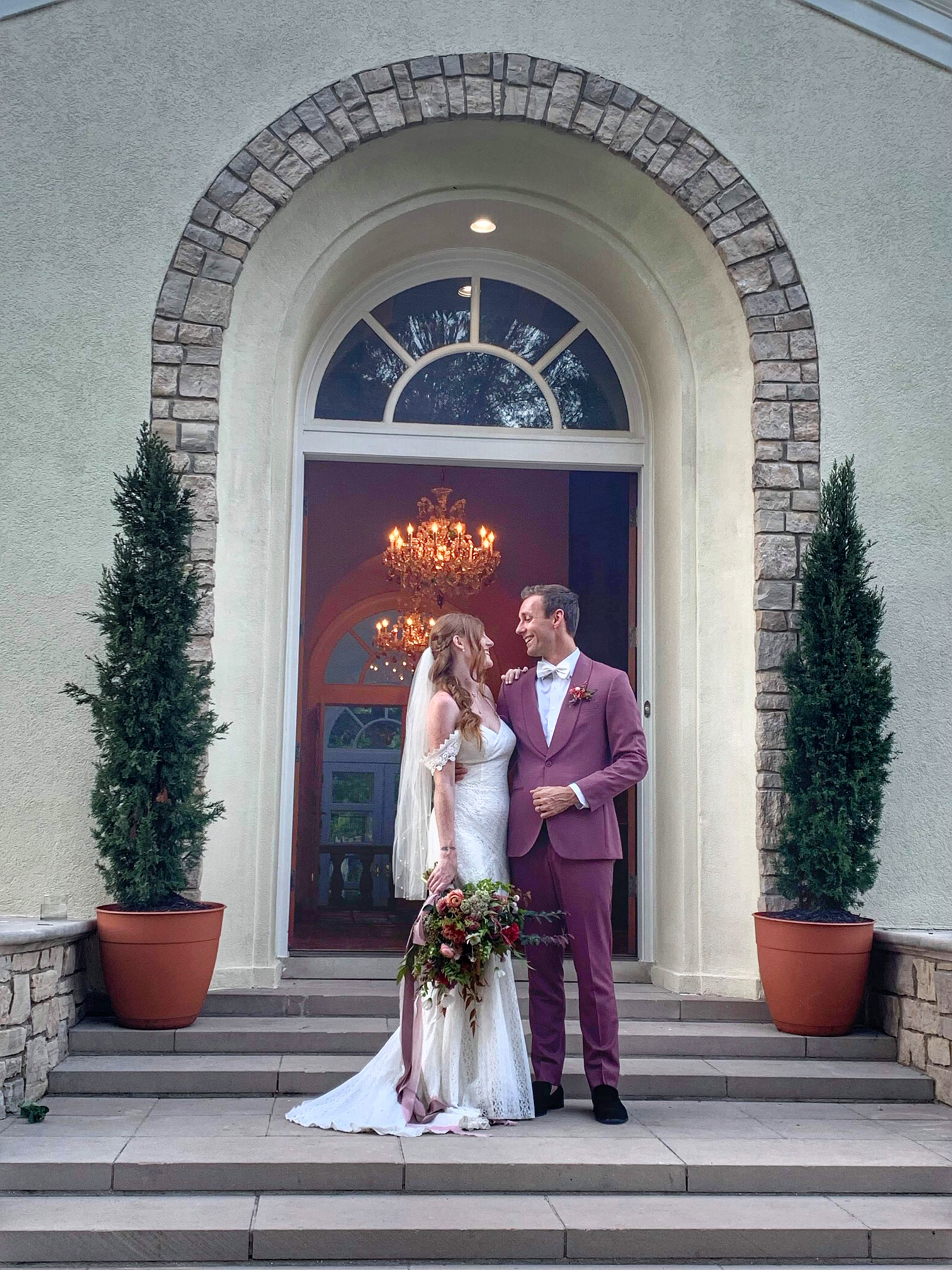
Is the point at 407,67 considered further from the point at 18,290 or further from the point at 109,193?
the point at 18,290

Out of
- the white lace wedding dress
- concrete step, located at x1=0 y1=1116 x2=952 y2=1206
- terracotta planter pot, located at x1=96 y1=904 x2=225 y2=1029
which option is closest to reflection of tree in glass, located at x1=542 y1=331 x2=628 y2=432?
the white lace wedding dress

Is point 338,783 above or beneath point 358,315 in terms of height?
beneath

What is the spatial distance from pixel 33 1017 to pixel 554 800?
2117 millimetres

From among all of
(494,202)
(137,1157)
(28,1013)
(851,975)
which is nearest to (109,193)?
(494,202)

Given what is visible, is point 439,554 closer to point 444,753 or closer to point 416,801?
point 416,801

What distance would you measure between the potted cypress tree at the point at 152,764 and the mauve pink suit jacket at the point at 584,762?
1.45m

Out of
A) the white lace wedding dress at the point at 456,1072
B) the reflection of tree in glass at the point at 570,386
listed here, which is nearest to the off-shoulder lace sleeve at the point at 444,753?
the white lace wedding dress at the point at 456,1072

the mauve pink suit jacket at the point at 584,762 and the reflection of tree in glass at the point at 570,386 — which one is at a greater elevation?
the reflection of tree in glass at the point at 570,386

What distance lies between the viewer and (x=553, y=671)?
15.4ft

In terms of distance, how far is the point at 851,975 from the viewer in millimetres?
5227

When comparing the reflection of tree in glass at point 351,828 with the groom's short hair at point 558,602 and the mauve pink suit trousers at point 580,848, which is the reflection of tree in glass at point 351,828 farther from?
the groom's short hair at point 558,602

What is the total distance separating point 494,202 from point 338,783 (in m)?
5.07

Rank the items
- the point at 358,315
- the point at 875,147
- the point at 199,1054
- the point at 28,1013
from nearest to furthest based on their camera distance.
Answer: the point at 28,1013 → the point at 199,1054 → the point at 875,147 → the point at 358,315

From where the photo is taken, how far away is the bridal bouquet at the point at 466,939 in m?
4.29
